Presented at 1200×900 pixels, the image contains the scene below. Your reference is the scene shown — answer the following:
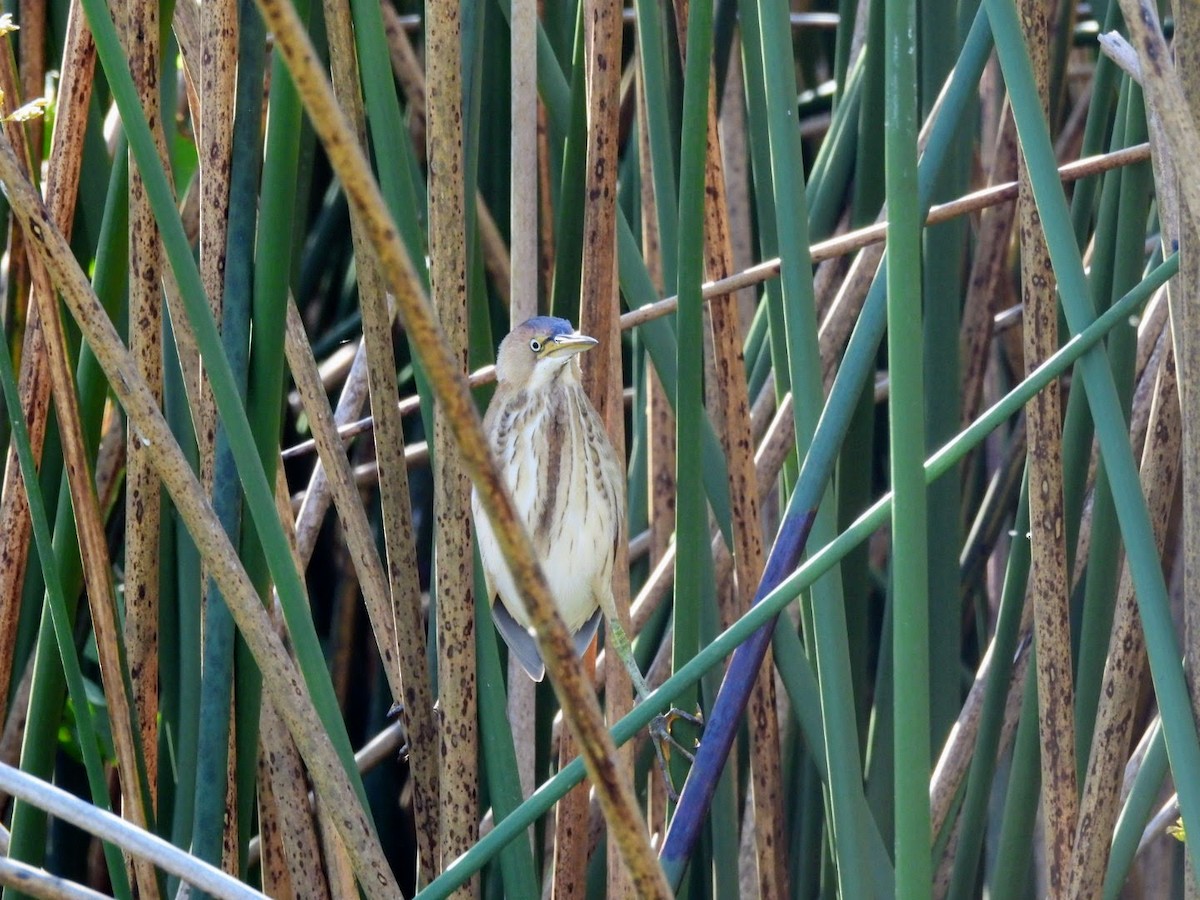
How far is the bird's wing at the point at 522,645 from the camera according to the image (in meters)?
1.85

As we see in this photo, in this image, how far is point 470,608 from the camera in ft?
4.47

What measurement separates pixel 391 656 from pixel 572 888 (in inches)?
12.7

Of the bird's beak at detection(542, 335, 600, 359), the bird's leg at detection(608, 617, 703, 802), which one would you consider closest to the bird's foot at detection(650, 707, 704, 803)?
the bird's leg at detection(608, 617, 703, 802)

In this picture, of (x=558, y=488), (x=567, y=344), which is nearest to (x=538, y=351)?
(x=567, y=344)

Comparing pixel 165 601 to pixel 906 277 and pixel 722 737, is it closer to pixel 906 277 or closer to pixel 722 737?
pixel 722 737

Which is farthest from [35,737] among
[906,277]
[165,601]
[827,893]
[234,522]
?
[906,277]

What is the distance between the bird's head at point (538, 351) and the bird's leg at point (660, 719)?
339 millimetres

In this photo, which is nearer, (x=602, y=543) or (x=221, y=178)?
(x=221, y=178)

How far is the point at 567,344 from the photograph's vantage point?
5.14 ft

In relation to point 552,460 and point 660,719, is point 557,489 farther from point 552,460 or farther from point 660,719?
point 660,719

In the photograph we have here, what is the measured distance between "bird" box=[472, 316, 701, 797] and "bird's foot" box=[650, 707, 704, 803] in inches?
9.9

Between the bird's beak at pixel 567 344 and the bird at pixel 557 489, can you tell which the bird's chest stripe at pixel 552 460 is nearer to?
the bird at pixel 557 489

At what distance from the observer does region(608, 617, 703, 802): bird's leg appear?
1.49 m

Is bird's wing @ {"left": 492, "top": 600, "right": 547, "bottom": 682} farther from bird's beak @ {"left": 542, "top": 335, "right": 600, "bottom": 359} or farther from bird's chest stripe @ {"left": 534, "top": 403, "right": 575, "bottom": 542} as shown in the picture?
bird's beak @ {"left": 542, "top": 335, "right": 600, "bottom": 359}
